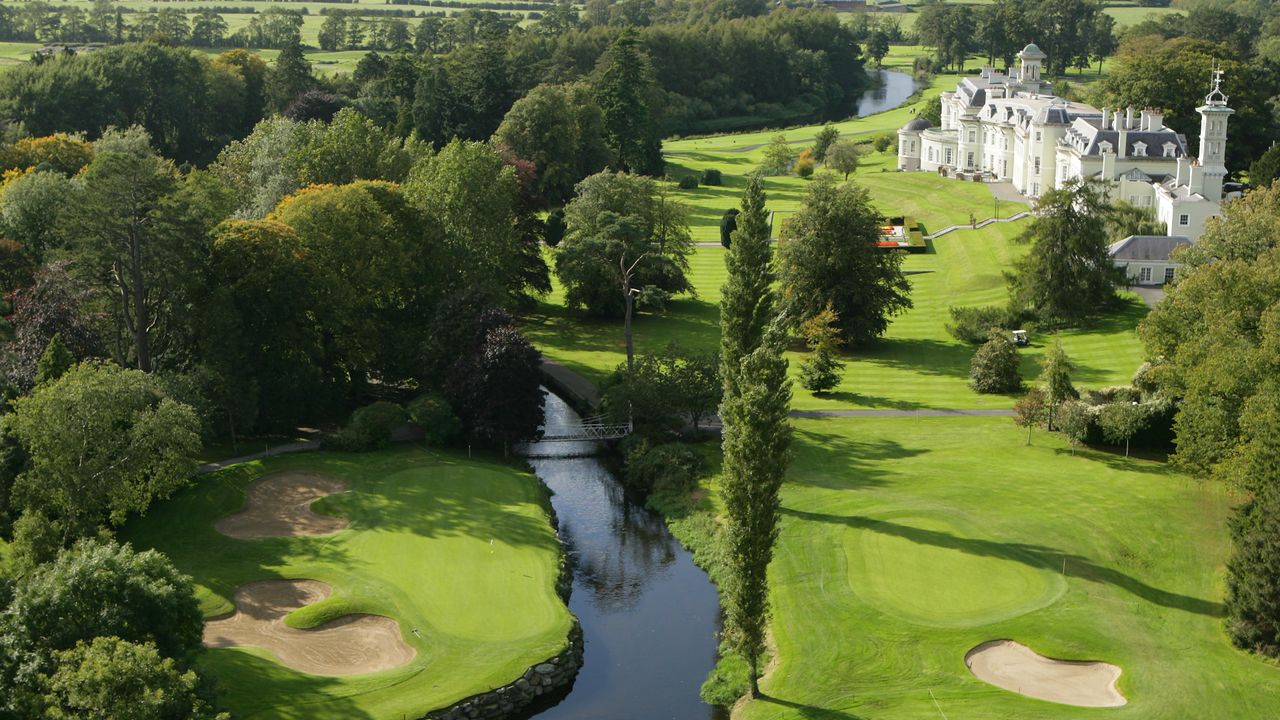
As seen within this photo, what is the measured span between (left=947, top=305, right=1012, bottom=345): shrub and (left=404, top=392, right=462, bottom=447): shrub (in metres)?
32.7

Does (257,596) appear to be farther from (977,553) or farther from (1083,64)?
(1083,64)

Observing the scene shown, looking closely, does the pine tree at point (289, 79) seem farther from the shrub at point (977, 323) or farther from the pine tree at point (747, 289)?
the pine tree at point (747, 289)

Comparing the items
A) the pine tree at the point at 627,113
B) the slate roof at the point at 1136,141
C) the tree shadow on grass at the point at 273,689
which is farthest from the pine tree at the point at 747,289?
the pine tree at the point at 627,113

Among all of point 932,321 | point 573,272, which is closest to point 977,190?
point 932,321

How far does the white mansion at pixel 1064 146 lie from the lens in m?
91.9

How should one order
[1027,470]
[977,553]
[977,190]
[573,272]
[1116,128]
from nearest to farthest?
[977,553] → [1027,470] → [573,272] → [1116,128] → [977,190]

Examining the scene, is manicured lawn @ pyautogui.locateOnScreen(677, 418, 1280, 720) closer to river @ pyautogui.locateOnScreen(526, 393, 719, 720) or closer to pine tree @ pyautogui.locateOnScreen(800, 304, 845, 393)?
river @ pyautogui.locateOnScreen(526, 393, 719, 720)

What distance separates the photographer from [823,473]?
58.8m

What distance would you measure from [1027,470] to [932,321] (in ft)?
89.4

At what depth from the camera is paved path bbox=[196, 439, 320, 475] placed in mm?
57528

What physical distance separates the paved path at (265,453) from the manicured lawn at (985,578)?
70.6 ft

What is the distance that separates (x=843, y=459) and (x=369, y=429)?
21044 millimetres

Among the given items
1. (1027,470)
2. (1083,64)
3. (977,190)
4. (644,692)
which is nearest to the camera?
(644,692)

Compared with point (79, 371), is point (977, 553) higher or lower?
lower
